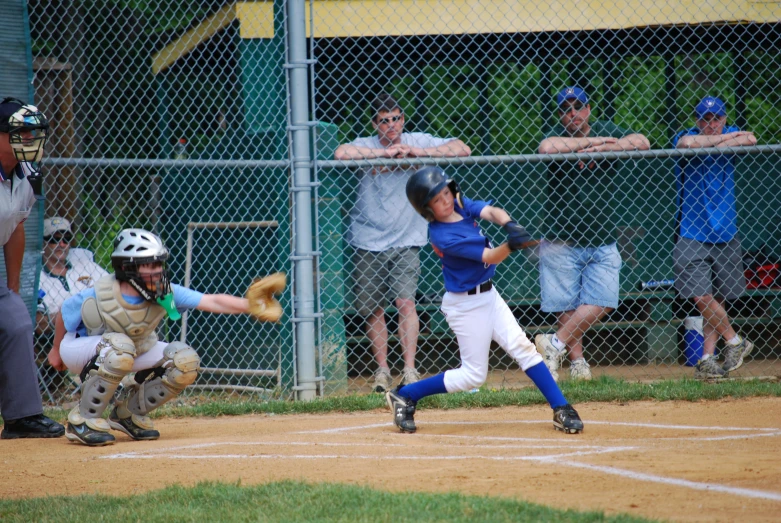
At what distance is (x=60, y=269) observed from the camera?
8.16m

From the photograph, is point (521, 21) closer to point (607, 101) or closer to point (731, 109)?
point (607, 101)

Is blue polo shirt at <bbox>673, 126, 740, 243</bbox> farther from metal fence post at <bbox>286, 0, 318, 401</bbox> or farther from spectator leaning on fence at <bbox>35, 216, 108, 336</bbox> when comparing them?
spectator leaning on fence at <bbox>35, 216, 108, 336</bbox>

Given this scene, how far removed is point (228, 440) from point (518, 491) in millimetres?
2292

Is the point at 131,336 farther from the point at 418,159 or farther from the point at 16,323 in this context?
the point at 418,159

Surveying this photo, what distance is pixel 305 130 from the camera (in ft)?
22.7

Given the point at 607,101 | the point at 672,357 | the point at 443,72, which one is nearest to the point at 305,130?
the point at 443,72

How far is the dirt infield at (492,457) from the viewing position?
151 inches

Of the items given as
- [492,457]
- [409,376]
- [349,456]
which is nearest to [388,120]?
[409,376]

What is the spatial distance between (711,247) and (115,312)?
4.58 meters

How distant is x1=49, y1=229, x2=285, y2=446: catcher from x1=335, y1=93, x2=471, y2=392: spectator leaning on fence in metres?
2.05

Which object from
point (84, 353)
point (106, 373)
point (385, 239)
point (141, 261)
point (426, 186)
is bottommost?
point (106, 373)

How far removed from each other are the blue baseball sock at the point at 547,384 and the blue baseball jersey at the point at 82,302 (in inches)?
79.9

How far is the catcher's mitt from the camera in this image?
5.21 metres

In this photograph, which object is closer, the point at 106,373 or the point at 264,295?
the point at 264,295
